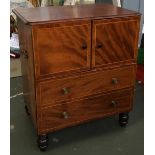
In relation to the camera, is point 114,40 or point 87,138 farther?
point 87,138

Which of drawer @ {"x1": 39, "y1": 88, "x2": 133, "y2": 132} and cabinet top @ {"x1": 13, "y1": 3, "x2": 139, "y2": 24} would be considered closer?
cabinet top @ {"x1": 13, "y1": 3, "x2": 139, "y2": 24}

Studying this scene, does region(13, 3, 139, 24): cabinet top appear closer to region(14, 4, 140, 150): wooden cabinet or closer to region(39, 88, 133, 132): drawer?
region(14, 4, 140, 150): wooden cabinet

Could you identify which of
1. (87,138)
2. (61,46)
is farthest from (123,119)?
(61,46)

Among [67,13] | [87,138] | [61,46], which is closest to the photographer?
[61,46]

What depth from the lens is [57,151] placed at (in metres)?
1.63

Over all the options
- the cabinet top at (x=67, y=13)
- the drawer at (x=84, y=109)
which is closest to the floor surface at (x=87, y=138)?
the drawer at (x=84, y=109)

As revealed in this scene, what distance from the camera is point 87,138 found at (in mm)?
1748

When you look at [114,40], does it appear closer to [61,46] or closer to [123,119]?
[61,46]

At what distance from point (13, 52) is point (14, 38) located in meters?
0.18

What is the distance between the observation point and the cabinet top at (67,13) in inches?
54.0

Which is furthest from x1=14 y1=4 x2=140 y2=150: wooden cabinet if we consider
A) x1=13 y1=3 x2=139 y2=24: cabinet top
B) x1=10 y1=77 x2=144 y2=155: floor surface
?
x1=10 y1=77 x2=144 y2=155: floor surface

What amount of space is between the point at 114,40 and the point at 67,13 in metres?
0.32

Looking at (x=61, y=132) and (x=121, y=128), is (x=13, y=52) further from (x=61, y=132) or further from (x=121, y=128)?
(x=121, y=128)

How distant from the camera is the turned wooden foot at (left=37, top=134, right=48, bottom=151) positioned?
1592 millimetres
